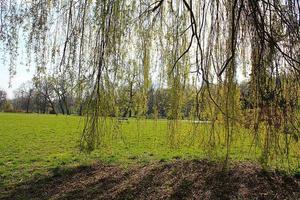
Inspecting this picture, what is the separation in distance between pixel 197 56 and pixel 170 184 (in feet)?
7.16

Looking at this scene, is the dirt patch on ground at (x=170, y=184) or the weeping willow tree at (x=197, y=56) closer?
the weeping willow tree at (x=197, y=56)

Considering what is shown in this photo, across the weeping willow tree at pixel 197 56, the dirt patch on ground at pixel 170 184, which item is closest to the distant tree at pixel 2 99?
the dirt patch on ground at pixel 170 184

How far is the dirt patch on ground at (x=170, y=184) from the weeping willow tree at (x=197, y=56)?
3.42ft

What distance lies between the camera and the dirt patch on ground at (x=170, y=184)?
16.1ft

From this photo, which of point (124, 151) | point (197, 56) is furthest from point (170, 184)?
point (124, 151)

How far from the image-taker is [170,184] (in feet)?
17.4

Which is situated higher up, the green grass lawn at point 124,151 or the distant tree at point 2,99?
the distant tree at point 2,99

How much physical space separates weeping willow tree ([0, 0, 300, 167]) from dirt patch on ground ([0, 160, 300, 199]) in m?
1.04

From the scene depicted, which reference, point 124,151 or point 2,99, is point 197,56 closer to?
point 124,151

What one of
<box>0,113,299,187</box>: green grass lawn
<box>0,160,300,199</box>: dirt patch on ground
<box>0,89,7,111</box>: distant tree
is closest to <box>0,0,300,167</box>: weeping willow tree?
<box>0,113,299,187</box>: green grass lawn

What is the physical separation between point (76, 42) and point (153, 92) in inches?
54.7

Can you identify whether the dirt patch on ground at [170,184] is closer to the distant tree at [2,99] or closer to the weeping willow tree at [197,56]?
the weeping willow tree at [197,56]

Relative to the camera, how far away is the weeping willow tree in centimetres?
373

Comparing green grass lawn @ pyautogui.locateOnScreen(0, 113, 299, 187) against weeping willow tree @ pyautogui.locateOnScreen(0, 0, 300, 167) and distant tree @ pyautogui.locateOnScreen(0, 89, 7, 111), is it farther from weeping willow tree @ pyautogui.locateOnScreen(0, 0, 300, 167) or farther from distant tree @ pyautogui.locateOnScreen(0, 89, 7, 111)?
distant tree @ pyautogui.locateOnScreen(0, 89, 7, 111)
